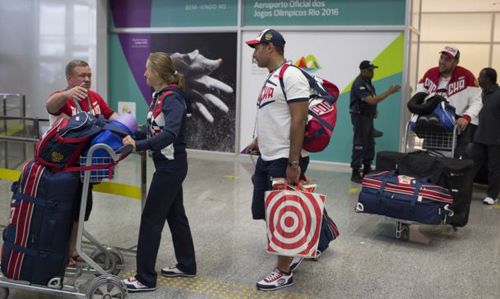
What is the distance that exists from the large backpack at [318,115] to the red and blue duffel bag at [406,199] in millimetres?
1349

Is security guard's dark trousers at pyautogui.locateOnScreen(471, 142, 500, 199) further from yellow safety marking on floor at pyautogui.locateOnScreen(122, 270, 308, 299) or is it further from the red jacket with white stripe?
yellow safety marking on floor at pyautogui.locateOnScreen(122, 270, 308, 299)

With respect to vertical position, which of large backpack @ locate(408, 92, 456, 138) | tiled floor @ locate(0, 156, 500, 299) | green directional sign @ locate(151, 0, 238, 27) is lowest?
tiled floor @ locate(0, 156, 500, 299)

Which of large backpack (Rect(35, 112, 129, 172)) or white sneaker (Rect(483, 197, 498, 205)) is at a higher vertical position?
large backpack (Rect(35, 112, 129, 172))

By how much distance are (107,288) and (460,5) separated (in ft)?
35.0

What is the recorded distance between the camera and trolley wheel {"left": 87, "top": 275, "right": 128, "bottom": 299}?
9.91ft

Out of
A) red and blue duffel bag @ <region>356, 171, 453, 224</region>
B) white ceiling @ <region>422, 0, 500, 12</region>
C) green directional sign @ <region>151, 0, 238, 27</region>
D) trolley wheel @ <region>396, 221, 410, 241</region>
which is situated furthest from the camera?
white ceiling @ <region>422, 0, 500, 12</region>

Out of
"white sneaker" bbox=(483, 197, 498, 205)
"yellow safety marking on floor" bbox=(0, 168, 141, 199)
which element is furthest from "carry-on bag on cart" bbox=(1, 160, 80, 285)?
"white sneaker" bbox=(483, 197, 498, 205)

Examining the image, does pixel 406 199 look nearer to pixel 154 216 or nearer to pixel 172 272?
pixel 172 272

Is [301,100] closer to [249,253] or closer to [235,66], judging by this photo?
[249,253]

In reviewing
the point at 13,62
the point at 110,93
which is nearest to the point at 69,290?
the point at 110,93

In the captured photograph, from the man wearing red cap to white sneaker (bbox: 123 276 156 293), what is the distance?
0.71 metres

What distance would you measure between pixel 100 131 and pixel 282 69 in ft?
→ 3.81

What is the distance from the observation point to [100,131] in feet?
9.77

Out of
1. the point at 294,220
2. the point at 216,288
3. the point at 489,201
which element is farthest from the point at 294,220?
the point at 489,201
